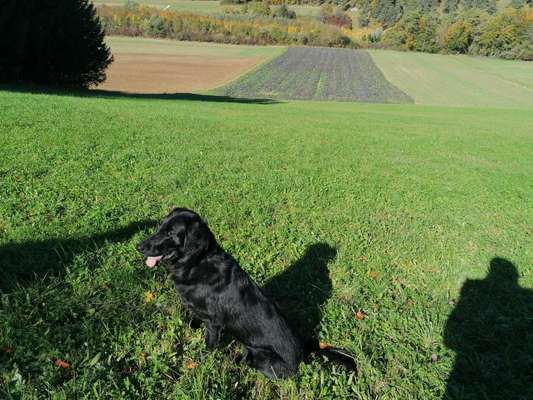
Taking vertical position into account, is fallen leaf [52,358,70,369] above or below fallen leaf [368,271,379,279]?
above

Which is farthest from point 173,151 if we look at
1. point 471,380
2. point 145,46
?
point 145,46

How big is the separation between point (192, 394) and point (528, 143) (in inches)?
904

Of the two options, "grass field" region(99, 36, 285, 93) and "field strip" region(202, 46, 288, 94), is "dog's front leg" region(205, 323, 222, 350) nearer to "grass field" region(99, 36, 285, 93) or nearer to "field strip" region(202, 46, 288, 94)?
"grass field" region(99, 36, 285, 93)

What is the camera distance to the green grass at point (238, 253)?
3.58m

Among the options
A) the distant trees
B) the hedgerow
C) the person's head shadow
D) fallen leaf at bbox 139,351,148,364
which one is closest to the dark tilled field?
the distant trees

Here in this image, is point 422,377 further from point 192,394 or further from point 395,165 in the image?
point 395,165

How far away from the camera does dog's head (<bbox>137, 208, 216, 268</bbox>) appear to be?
12.2 ft

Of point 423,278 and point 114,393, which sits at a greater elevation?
point 114,393

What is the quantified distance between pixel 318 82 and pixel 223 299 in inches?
2305

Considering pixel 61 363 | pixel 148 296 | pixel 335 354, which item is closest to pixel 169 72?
pixel 148 296

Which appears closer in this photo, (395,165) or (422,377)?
(422,377)

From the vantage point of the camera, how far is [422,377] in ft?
13.1

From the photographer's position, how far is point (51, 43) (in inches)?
1178

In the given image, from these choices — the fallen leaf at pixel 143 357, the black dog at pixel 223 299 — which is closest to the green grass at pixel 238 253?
the fallen leaf at pixel 143 357
